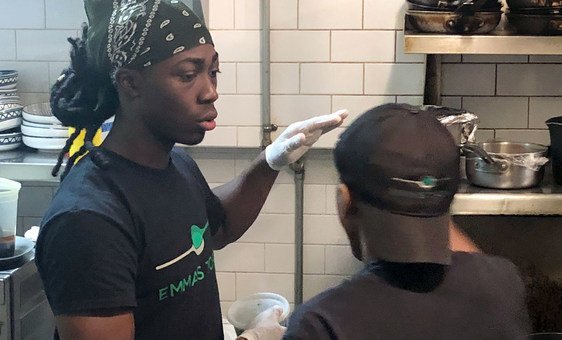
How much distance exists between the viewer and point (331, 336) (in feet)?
3.48

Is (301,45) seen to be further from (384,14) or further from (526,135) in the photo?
Result: (526,135)

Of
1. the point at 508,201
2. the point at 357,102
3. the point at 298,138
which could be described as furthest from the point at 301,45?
the point at 298,138

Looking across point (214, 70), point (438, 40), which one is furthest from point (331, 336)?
point (438, 40)

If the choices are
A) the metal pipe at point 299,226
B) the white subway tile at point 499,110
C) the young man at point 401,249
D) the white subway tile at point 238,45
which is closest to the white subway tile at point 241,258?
the metal pipe at point 299,226

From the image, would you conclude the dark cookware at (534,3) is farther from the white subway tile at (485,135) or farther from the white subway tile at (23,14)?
the white subway tile at (23,14)

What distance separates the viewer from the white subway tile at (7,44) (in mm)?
2732

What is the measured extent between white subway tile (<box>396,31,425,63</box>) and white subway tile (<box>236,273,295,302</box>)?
824 millimetres

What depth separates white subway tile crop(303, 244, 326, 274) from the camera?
2738 millimetres

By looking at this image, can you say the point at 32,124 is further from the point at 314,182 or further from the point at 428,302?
the point at 428,302

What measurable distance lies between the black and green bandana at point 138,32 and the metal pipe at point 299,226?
3.86 ft

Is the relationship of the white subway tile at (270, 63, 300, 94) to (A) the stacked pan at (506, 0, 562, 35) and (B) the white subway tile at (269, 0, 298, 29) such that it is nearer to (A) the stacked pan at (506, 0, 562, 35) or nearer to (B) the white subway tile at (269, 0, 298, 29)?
(B) the white subway tile at (269, 0, 298, 29)

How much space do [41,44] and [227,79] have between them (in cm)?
67

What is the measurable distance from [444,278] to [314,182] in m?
1.58

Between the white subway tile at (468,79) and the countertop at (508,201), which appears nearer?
the countertop at (508,201)
